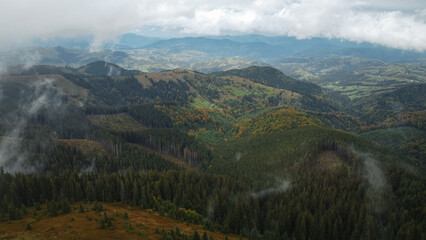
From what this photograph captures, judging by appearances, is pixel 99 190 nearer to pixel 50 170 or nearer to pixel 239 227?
pixel 239 227

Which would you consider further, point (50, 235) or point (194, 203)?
point (194, 203)

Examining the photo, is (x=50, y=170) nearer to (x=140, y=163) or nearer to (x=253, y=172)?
(x=140, y=163)

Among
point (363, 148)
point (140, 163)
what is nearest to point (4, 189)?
point (140, 163)

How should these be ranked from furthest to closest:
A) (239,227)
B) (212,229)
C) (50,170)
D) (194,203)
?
1. (50,170)
2. (194,203)
3. (239,227)
4. (212,229)

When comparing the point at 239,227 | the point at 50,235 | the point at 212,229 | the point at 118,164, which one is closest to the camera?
the point at 50,235

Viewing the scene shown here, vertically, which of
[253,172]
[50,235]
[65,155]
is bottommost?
[253,172]

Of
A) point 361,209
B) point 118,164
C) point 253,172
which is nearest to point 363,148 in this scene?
point 253,172

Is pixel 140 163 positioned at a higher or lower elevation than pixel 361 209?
lower
